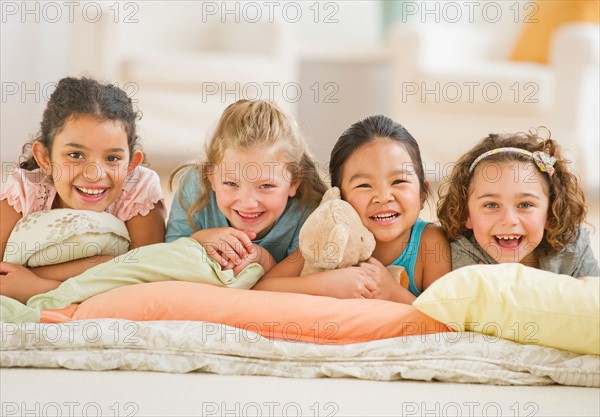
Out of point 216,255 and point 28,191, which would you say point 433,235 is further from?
point 28,191

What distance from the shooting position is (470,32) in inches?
185

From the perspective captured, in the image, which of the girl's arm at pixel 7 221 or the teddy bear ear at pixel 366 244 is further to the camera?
the girl's arm at pixel 7 221

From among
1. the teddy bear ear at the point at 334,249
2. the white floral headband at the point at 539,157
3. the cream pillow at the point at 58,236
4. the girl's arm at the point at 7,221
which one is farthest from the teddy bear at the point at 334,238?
the girl's arm at the point at 7,221

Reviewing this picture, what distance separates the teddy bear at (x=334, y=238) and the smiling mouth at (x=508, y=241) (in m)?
0.27

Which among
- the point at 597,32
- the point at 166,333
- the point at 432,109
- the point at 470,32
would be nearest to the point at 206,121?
the point at 432,109

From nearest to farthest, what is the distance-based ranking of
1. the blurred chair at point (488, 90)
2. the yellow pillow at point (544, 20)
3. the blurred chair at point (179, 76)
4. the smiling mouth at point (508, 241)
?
the smiling mouth at point (508, 241)
the blurred chair at point (488, 90)
the yellow pillow at point (544, 20)
the blurred chair at point (179, 76)

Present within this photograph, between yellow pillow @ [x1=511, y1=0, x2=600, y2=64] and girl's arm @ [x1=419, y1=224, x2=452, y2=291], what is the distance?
8.23 feet

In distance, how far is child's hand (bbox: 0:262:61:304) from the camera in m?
1.90

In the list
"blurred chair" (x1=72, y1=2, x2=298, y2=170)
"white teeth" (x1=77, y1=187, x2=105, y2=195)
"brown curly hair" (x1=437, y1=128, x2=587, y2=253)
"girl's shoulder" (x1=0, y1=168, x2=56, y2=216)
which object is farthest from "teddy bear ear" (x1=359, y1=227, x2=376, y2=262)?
"blurred chair" (x1=72, y1=2, x2=298, y2=170)

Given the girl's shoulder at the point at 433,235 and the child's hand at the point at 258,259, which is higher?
the girl's shoulder at the point at 433,235

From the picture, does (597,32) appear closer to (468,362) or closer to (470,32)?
(470,32)

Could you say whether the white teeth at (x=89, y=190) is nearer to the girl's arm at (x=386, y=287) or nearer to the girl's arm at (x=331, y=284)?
the girl's arm at (x=331, y=284)

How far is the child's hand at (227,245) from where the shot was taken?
6.33 ft

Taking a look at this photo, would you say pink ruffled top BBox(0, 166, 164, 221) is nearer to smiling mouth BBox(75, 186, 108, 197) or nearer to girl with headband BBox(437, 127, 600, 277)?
smiling mouth BBox(75, 186, 108, 197)
